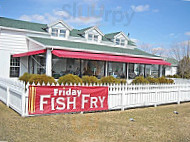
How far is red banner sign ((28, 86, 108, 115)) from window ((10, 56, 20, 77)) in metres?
11.1

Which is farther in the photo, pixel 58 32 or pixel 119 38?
pixel 119 38

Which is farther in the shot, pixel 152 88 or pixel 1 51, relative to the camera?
pixel 1 51

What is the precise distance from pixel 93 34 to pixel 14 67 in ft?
28.7

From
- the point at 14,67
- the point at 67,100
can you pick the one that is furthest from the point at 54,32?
the point at 67,100

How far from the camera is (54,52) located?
13.9 meters

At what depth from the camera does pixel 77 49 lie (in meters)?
15.6

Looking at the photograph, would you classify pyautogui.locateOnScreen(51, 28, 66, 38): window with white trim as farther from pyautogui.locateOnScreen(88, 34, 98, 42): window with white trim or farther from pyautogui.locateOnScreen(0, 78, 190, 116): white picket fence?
pyautogui.locateOnScreen(0, 78, 190, 116): white picket fence

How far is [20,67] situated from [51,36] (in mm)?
4005

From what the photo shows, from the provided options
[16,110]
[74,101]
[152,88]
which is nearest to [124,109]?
[152,88]

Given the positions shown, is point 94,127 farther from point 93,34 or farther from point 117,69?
point 117,69

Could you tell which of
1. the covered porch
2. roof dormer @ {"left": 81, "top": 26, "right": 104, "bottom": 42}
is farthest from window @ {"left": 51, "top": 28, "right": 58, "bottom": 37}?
roof dormer @ {"left": 81, "top": 26, "right": 104, "bottom": 42}

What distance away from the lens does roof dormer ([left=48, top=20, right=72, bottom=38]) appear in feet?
63.3

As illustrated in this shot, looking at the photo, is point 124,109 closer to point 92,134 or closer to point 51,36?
point 92,134

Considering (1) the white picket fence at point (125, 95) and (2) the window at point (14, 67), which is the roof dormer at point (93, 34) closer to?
(2) the window at point (14, 67)
